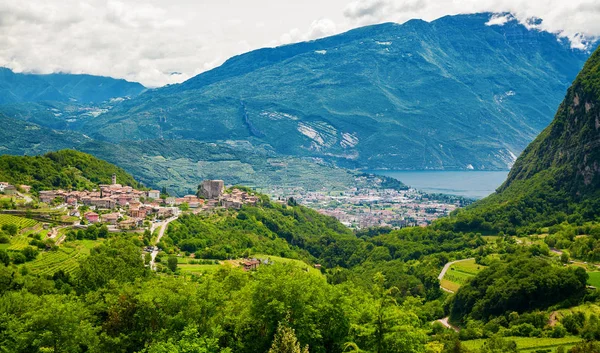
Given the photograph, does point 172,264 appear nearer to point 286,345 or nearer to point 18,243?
point 18,243

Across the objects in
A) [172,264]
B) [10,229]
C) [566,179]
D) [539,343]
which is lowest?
[539,343]

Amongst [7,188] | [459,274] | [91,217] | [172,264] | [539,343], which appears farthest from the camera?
[7,188]

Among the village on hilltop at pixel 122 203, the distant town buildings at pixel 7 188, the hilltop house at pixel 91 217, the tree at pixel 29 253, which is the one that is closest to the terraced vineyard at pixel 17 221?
the village on hilltop at pixel 122 203

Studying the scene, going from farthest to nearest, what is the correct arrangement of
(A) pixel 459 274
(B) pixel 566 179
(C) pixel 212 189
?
(C) pixel 212 189, (B) pixel 566 179, (A) pixel 459 274

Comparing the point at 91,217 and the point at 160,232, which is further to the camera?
the point at 160,232

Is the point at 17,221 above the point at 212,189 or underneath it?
underneath

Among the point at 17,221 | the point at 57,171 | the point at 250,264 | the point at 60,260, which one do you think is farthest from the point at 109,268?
the point at 57,171

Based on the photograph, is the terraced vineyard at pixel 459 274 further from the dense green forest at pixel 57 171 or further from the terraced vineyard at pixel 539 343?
the dense green forest at pixel 57 171

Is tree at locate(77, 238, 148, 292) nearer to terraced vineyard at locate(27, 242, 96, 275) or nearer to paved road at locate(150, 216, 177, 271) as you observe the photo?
terraced vineyard at locate(27, 242, 96, 275)
